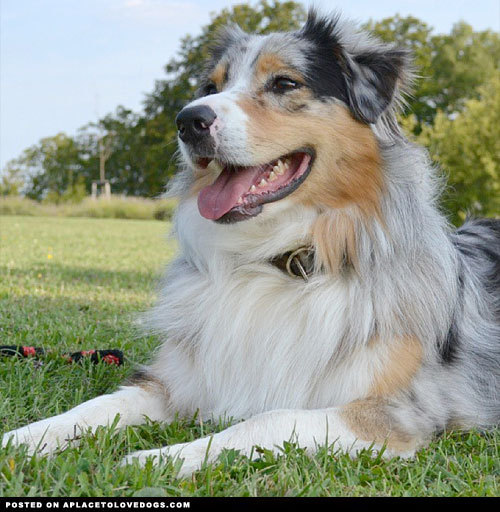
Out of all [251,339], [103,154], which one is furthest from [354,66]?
[103,154]

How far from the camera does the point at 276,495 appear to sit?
2500mm

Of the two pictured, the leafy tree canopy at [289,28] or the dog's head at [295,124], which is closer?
the dog's head at [295,124]

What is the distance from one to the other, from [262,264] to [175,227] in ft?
2.08

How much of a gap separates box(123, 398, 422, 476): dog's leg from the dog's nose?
141 centimetres

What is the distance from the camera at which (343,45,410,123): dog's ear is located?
11.7 ft

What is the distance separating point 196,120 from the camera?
3.33 meters

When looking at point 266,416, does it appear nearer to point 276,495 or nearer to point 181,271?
point 276,495

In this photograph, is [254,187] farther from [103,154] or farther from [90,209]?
[103,154]

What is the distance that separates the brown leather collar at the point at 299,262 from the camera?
3512 mm

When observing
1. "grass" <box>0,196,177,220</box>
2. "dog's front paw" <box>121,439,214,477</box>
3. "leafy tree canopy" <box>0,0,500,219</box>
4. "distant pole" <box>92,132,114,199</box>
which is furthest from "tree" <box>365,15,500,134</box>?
"dog's front paw" <box>121,439,214,477</box>

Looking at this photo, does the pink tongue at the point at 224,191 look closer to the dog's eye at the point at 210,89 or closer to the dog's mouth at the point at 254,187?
the dog's mouth at the point at 254,187

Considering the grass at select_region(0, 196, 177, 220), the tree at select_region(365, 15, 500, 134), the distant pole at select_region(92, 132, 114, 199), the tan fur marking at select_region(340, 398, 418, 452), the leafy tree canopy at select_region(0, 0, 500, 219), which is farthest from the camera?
the distant pole at select_region(92, 132, 114, 199)

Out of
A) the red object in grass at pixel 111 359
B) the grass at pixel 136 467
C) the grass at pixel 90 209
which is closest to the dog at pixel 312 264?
the grass at pixel 136 467

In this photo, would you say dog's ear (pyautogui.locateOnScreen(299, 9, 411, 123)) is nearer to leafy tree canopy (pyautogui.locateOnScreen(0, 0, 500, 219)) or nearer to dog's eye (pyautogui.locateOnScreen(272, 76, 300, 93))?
dog's eye (pyautogui.locateOnScreen(272, 76, 300, 93))
